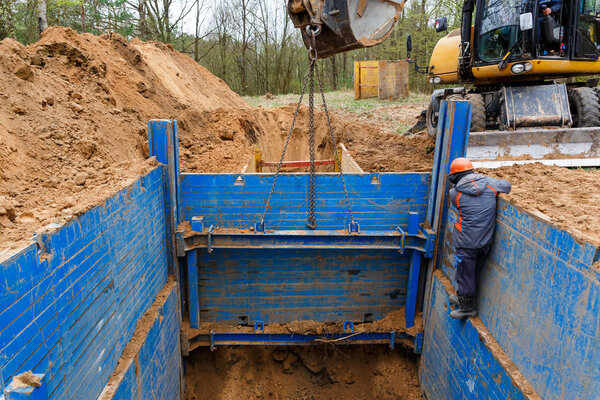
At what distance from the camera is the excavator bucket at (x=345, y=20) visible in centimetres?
386

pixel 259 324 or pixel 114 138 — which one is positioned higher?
pixel 114 138

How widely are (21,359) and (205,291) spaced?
3.27 meters

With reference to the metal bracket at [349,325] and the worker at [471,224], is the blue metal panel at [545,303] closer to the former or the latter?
the worker at [471,224]

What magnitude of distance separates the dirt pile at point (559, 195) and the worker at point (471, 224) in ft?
0.62

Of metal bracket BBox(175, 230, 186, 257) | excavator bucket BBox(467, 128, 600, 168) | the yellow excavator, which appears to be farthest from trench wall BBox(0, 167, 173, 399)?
the yellow excavator

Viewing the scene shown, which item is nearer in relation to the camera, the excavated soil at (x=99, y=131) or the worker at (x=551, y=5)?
the excavated soil at (x=99, y=131)

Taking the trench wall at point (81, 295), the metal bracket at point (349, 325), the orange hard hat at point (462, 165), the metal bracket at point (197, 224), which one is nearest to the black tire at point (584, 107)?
the orange hard hat at point (462, 165)

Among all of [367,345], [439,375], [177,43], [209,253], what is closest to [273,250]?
[209,253]

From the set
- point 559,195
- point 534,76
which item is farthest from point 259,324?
point 534,76

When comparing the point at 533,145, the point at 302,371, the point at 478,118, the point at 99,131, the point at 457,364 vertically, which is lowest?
the point at 302,371

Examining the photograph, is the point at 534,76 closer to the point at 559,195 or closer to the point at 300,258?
the point at 559,195

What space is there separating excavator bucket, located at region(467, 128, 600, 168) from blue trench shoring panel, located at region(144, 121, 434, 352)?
245cm

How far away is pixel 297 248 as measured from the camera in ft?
16.1

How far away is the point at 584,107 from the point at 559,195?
4731 millimetres
